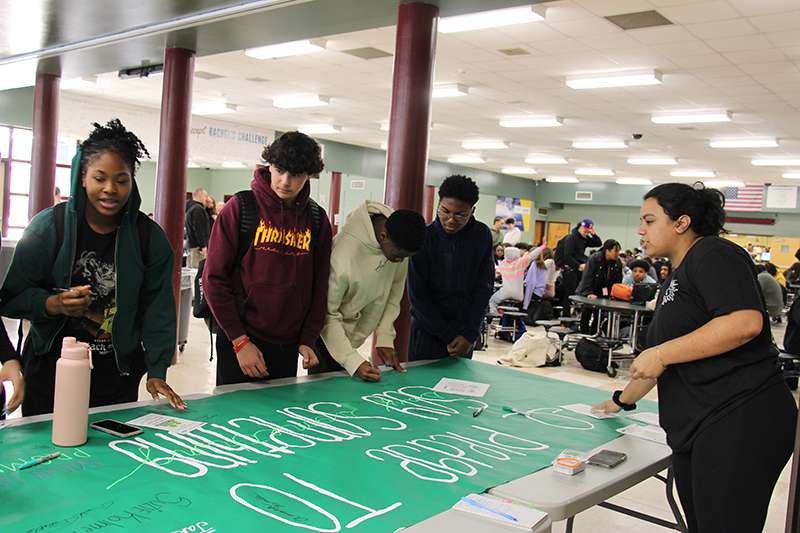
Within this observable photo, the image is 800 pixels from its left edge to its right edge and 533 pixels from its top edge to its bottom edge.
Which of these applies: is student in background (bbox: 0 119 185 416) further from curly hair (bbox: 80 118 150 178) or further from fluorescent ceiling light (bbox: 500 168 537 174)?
fluorescent ceiling light (bbox: 500 168 537 174)

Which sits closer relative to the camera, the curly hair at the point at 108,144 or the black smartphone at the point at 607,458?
the black smartphone at the point at 607,458

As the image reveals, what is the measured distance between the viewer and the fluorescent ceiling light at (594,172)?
1691 centimetres

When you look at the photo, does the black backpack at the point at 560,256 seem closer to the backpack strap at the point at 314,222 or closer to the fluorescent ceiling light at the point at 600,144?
the fluorescent ceiling light at the point at 600,144

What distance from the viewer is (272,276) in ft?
7.18

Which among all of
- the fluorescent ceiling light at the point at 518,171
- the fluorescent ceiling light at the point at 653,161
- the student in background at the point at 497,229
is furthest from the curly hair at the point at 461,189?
the fluorescent ceiling light at the point at 518,171

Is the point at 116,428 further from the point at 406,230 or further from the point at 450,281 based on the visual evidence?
the point at 450,281

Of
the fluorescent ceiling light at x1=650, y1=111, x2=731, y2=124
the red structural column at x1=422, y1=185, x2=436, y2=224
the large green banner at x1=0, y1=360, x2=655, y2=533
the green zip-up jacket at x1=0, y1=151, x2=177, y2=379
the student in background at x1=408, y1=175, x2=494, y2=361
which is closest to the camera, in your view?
the large green banner at x1=0, y1=360, x2=655, y2=533

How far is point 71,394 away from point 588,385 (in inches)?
172

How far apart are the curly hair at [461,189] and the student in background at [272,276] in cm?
73

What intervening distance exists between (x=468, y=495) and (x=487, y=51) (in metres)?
6.22

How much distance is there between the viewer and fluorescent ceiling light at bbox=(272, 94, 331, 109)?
10.1 m

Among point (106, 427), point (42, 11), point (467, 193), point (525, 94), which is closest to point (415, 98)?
point (467, 193)

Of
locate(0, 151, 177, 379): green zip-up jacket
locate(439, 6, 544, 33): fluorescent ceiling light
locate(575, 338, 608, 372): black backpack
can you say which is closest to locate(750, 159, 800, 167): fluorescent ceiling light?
locate(575, 338, 608, 372): black backpack

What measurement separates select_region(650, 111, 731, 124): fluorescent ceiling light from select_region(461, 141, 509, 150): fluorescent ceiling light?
13.8ft
